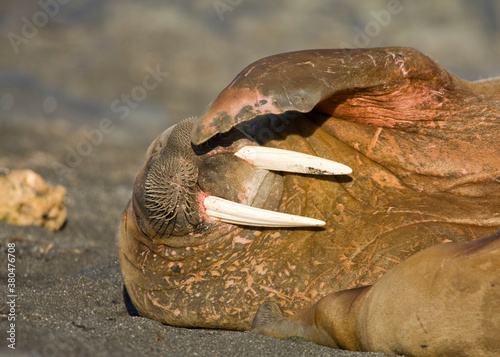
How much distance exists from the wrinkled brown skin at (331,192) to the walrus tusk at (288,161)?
0.20 feet

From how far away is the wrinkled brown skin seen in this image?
3346 millimetres

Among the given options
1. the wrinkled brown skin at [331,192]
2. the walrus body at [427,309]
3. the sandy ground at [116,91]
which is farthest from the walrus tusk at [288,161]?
the sandy ground at [116,91]

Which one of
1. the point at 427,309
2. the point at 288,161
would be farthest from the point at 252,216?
the point at 427,309

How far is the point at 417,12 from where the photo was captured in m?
14.8

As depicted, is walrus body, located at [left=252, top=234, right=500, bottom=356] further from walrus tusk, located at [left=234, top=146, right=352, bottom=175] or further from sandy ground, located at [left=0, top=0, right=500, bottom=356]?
walrus tusk, located at [left=234, top=146, right=352, bottom=175]

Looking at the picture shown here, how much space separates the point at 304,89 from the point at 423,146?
829mm

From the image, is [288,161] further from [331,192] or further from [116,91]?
[116,91]

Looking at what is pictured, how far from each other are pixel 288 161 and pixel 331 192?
33 centimetres

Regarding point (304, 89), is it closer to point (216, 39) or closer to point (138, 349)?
point (138, 349)

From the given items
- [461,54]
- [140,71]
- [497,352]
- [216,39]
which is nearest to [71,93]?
[140,71]

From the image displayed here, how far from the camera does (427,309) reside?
275cm

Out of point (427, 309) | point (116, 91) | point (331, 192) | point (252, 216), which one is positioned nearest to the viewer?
point (427, 309)

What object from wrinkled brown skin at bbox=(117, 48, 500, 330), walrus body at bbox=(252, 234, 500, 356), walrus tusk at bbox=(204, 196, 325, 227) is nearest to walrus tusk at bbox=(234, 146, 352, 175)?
wrinkled brown skin at bbox=(117, 48, 500, 330)

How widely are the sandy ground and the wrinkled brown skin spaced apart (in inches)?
10.9
